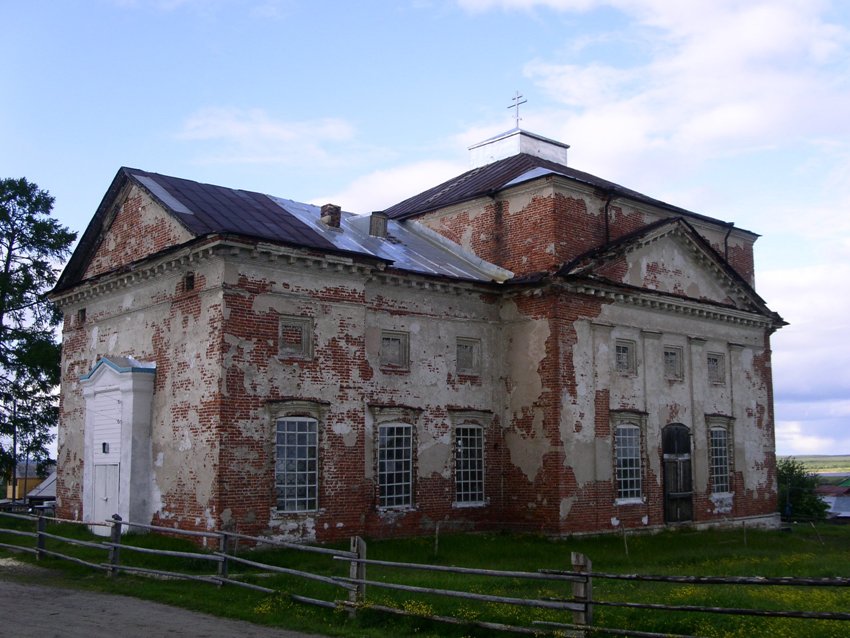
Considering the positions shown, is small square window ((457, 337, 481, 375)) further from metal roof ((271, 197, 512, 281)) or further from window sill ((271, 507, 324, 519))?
window sill ((271, 507, 324, 519))

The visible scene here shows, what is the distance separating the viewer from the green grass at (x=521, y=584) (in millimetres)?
10609

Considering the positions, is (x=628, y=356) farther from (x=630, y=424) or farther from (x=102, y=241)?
(x=102, y=241)

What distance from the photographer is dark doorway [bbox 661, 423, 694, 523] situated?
23875 mm

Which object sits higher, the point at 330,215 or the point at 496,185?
the point at 496,185

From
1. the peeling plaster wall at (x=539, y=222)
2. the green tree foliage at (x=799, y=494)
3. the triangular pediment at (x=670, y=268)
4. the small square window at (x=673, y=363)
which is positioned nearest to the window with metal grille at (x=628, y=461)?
the small square window at (x=673, y=363)

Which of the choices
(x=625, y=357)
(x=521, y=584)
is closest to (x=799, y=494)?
(x=625, y=357)

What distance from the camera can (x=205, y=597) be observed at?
42.7 feet

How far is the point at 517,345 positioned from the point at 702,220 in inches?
329

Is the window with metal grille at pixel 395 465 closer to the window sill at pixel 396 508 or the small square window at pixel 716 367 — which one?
the window sill at pixel 396 508

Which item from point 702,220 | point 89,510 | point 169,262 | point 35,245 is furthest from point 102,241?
point 702,220

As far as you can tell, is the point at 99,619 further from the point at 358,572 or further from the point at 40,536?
the point at 40,536

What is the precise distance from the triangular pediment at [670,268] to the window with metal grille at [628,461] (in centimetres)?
369

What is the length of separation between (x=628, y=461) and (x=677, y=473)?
2178 mm

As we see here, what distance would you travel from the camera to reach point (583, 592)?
9.92 meters
